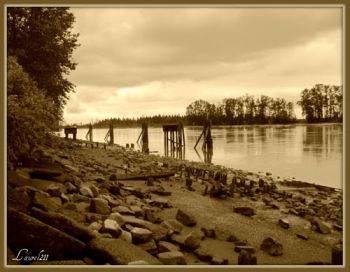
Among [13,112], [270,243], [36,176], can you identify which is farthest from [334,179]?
[13,112]

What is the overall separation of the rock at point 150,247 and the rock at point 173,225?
1.21 metres

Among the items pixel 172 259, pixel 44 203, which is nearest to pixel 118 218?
pixel 44 203

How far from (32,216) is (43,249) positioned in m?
0.73

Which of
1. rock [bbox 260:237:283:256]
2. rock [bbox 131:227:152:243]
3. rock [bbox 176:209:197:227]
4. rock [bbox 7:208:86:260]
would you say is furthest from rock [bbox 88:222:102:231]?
rock [bbox 260:237:283:256]

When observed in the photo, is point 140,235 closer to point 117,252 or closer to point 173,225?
point 117,252

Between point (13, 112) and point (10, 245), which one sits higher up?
point (13, 112)

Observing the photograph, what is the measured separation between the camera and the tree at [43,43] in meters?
18.7

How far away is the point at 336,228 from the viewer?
10.6m

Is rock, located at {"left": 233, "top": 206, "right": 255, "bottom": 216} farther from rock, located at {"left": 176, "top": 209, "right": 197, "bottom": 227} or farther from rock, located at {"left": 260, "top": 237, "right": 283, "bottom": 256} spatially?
rock, located at {"left": 260, "top": 237, "right": 283, "bottom": 256}

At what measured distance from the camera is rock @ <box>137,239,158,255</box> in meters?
6.93

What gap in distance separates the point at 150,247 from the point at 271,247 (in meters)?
2.66

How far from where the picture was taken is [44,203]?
740 centimetres

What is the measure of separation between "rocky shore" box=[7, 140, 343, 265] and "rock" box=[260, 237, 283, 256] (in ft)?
0.07

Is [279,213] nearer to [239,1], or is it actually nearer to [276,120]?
[239,1]
